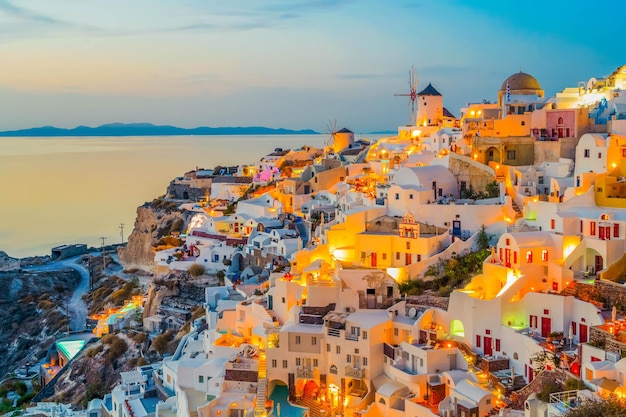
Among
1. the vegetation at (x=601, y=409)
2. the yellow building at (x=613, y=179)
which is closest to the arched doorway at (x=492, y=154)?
the yellow building at (x=613, y=179)

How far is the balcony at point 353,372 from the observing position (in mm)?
16391

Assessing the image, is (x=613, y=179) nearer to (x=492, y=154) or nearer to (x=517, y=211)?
(x=517, y=211)

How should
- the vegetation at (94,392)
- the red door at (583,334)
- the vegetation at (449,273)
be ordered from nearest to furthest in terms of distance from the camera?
the red door at (583,334)
the vegetation at (449,273)
the vegetation at (94,392)

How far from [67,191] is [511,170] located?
83.8 meters

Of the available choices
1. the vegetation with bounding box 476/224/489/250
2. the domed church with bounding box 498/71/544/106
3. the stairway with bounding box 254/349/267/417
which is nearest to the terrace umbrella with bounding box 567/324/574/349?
the vegetation with bounding box 476/224/489/250

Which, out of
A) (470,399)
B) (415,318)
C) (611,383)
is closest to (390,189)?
(415,318)

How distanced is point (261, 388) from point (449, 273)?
583 centimetres

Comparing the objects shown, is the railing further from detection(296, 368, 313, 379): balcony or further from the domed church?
the domed church

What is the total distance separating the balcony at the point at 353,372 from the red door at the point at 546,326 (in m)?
4.08

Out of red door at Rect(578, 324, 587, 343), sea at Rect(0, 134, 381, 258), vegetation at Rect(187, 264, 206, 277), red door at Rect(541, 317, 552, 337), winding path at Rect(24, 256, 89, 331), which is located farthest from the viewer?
sea at Rect(0, 134, 381, 258)

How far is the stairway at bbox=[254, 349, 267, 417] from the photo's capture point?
15.7 meters

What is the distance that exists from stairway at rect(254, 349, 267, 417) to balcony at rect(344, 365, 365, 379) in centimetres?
192

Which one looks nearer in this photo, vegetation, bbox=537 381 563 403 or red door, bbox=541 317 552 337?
vegetation, bbox=537 381 563 403

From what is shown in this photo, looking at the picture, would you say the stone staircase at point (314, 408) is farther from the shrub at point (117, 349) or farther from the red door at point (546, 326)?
the shrub at point (117, 349)
